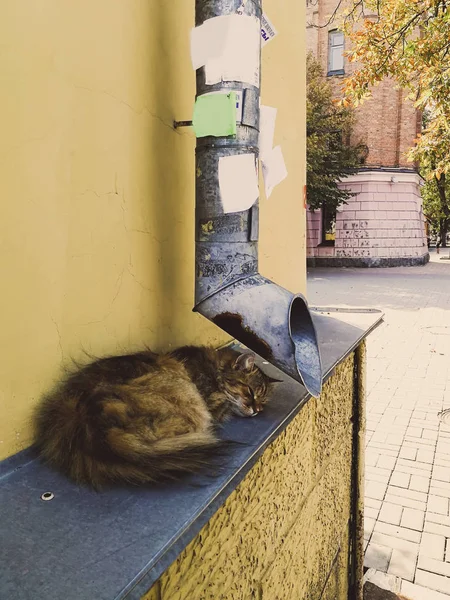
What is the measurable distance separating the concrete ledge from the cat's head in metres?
20.2

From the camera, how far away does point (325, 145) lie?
20.1 meters

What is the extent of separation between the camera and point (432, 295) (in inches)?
514

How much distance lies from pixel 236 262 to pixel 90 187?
1.63 feet

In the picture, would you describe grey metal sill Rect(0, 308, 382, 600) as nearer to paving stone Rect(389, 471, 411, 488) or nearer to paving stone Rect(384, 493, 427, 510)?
paving stone Rect(384, 493, 427, 510)

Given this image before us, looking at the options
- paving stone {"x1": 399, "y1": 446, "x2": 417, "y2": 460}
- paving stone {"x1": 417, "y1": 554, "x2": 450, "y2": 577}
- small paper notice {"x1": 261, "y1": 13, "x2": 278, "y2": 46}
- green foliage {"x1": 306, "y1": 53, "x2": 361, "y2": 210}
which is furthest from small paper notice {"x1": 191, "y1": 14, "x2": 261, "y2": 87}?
green foliage {"x1": 306, "y1": 53, "x2": 361, "y2": 210}

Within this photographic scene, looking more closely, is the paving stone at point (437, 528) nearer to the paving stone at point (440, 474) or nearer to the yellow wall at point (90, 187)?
the paving stone at point (440, 474)

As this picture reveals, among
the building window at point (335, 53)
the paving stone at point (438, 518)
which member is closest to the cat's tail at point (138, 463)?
the paving stone at point (438, 518)

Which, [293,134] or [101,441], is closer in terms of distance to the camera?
[101,441]

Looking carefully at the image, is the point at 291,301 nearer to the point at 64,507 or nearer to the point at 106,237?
the point at 106,237

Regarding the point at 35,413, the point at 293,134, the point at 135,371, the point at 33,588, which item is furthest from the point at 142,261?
the point at 293,134

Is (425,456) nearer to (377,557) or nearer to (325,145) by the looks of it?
(377,557)

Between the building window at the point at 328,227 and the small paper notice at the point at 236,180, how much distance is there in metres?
20.6

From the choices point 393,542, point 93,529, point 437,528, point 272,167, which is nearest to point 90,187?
point 93,529

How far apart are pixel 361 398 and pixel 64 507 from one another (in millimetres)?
2205
